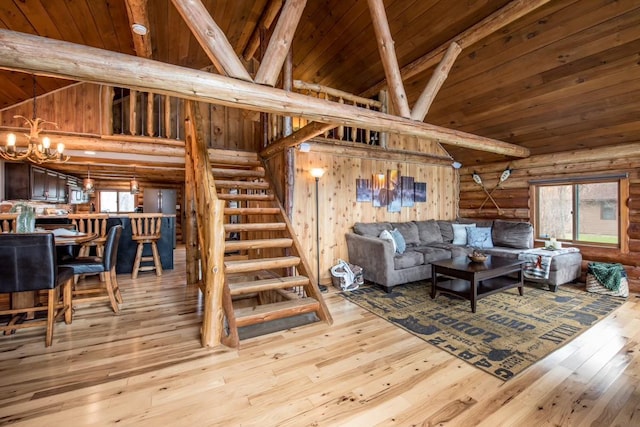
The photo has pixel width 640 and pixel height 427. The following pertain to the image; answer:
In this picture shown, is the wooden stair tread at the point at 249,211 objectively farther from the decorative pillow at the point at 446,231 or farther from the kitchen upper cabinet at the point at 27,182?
the kitchen upper cabinet at the point at 27,182

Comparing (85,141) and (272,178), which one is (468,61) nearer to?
(272,178)

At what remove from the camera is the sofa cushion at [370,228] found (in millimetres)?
4619

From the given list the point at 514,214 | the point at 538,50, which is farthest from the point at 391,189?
the point at 538,50

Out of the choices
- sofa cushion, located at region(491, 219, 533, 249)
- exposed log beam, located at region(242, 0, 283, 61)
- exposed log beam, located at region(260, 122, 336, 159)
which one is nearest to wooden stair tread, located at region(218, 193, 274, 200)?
exposed log beam, located at region(260, 122, 336, 159)

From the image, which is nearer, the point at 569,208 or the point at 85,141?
the point at 85,141

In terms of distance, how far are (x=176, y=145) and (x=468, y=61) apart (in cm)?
465

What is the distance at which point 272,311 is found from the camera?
8.70 ft

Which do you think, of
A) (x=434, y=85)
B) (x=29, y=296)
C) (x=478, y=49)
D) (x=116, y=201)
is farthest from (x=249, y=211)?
(x=116, y=201)

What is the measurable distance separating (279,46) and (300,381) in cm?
263

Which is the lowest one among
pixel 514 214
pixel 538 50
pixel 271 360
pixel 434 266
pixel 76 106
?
pixel 271 360

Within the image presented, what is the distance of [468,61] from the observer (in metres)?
3.98

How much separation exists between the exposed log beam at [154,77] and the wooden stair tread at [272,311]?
1786mm

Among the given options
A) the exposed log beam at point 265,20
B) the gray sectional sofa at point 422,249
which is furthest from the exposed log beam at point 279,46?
the gray sectional sofa at point 422,249

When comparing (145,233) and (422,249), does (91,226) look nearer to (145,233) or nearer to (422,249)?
(145,233)
